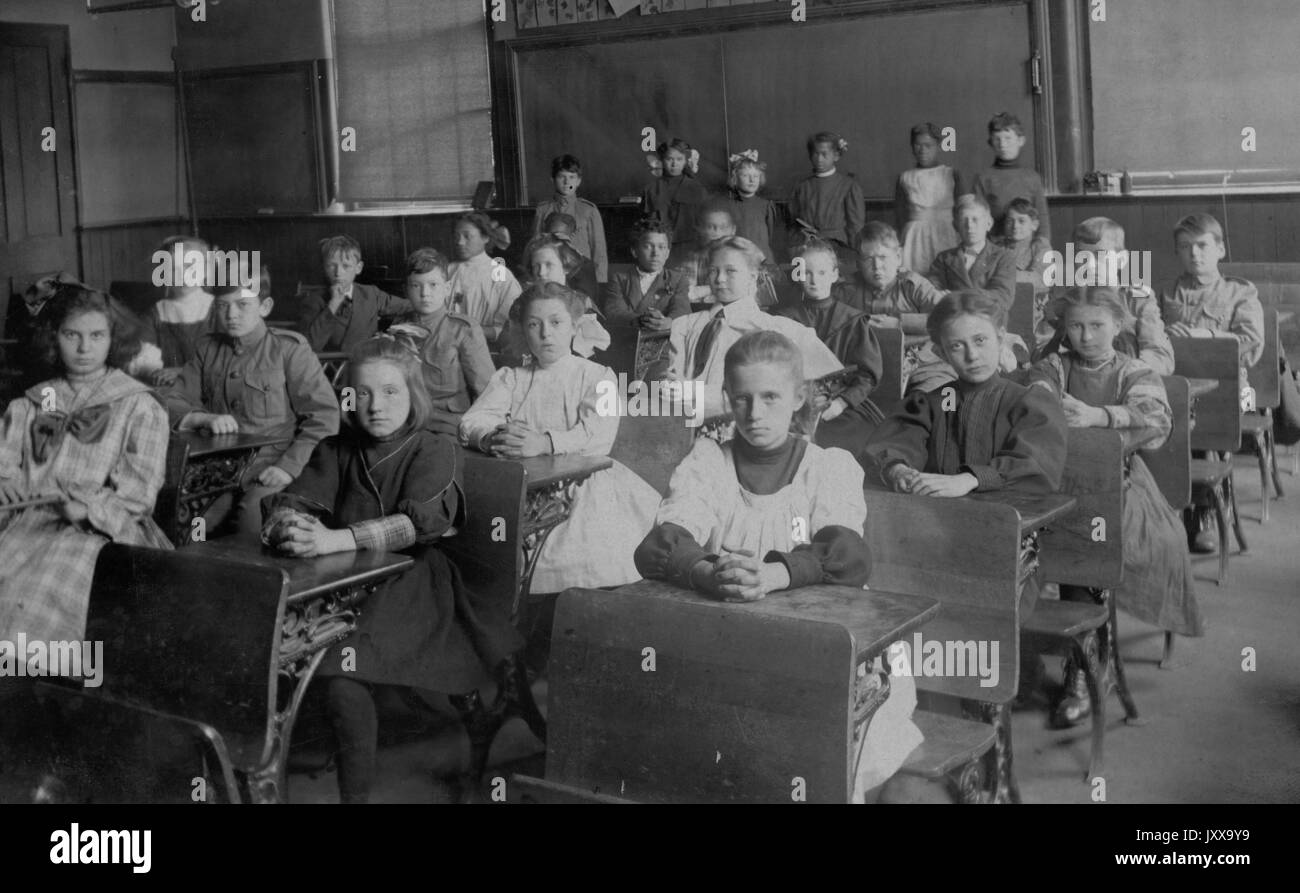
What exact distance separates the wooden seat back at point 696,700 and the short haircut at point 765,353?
378 mm

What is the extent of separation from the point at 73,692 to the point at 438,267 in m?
2.66

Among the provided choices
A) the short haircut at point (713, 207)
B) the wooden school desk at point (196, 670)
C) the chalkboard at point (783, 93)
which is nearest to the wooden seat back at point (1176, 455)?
the wooden school desk at point (196, 670)

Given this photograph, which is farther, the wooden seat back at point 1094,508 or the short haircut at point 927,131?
the short haircut at point 927,131

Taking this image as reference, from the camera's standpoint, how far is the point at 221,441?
299 centimetres

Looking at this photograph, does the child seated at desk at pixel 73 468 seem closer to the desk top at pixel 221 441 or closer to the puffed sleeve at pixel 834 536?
the desk top at pixel 221 441

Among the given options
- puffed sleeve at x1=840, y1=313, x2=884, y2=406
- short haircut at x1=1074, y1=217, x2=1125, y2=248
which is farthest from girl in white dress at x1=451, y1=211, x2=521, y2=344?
short haircut at x1=1074, y1=217, x2=1125, y2=248

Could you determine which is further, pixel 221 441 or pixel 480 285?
pixel 480 285

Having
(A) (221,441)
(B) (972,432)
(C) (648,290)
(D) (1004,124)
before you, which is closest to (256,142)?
(C) (648,290)

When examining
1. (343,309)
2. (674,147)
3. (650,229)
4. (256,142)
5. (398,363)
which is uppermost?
(256,142)

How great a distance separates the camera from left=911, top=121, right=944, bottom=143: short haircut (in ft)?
20.9

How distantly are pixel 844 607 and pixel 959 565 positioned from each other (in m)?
0.48

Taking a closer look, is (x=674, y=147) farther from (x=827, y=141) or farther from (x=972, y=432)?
(x=972, y=432)

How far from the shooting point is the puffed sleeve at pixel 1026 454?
7.92ft

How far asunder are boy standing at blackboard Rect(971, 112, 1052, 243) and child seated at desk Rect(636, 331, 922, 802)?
4153 mm
